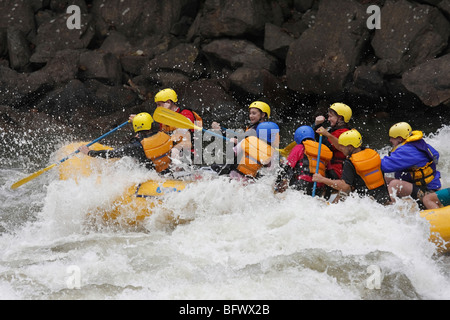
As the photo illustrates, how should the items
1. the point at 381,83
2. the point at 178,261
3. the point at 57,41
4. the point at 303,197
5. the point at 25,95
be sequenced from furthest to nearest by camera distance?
the point at 57,41
the point at 25,95
the point at 381,83
the point at 303,197
the point at 178,261

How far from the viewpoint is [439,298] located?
4.32 metres

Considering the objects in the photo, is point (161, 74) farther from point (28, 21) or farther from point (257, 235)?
point (257, 235)

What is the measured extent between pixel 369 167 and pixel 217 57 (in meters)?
7.23

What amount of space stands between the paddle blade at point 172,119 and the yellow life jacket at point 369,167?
230cm

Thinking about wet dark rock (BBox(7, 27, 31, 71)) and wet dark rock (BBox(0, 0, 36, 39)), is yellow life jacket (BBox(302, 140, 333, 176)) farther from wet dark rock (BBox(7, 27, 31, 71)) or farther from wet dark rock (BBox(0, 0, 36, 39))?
wet dark rock (BBox(0, 0, 36, 39))

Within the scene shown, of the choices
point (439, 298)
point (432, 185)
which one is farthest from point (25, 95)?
point (439, 298)

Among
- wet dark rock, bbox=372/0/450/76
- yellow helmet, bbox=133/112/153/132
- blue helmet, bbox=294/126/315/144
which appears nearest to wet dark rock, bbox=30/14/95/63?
wet dark rock, bbox=372/0/450/76

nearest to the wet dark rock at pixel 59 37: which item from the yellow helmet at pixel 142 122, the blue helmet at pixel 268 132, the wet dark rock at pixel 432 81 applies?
the yellow helmet at pixel 142 122

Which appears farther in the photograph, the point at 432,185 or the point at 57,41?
the point at 57,41

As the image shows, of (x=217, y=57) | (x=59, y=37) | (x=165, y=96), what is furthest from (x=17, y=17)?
(x=165, y=96)

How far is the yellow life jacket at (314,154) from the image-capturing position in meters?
5.70

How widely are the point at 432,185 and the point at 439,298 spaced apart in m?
1.77

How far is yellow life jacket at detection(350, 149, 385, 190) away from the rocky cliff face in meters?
4.63

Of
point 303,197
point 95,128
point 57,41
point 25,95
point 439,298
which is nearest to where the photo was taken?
point 439,298
